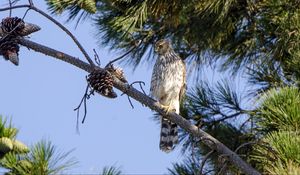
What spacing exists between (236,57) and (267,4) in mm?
492

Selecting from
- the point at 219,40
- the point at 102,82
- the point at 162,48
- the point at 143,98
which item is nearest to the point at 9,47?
the point at 102,82

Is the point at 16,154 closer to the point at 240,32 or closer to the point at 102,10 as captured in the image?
the point at 102,10

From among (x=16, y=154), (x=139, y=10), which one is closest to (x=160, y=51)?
(x=139, y=10)

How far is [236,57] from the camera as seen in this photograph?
17.9 ft

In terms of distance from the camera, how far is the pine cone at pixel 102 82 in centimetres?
260

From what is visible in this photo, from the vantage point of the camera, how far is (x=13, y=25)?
8.92 ft

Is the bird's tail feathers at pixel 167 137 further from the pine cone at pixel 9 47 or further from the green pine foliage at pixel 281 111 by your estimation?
the pine cone at pixel 9 47

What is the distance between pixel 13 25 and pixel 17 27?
0.03m

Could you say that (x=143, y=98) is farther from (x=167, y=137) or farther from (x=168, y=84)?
(x=168, y=84)

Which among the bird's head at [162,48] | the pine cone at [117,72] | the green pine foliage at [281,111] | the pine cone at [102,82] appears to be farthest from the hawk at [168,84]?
the pine cone at [102,82]

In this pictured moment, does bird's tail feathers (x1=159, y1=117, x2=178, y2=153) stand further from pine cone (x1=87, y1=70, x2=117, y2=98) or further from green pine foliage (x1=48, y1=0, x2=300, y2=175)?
pine cone (x1=87, y1=70, x2=117, y2=98)

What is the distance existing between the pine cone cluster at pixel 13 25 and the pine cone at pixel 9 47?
0.9 inches

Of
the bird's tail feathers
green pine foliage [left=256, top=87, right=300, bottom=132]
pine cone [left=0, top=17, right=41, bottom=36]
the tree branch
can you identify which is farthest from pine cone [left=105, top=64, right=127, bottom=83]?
the bird's tail feathers

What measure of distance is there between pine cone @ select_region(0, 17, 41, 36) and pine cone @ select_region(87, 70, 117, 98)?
0.23m
